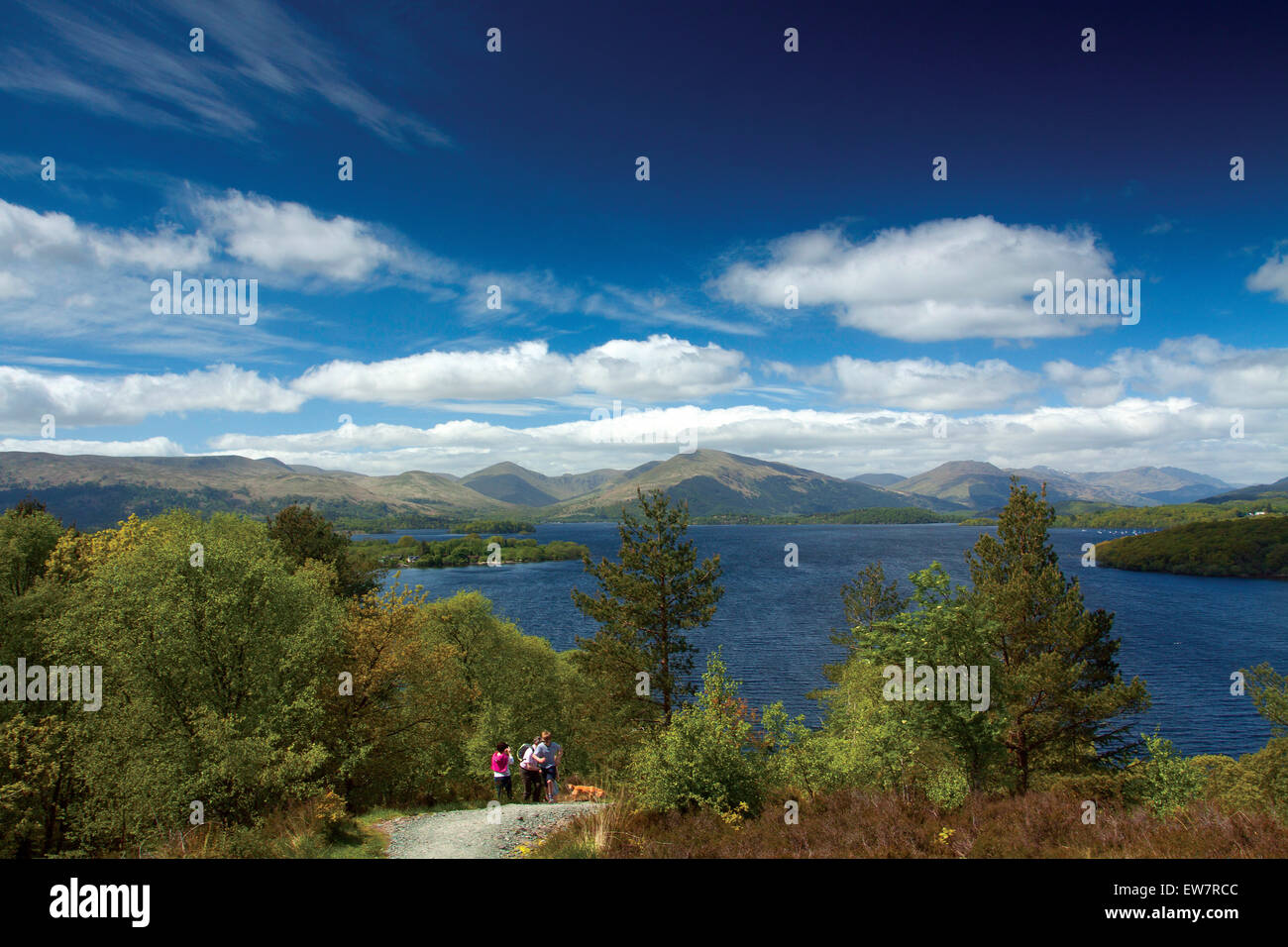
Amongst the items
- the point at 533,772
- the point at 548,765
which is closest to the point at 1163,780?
the point at 548,765

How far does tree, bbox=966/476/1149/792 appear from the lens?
90.4 ft

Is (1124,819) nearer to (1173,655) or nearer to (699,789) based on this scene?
(699,789)

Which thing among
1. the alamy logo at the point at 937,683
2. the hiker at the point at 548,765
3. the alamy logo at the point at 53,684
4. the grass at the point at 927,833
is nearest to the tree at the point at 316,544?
the alamy logo at the point at 53,684

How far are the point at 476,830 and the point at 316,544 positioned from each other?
38.8m

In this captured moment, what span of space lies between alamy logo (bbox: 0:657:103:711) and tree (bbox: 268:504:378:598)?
19.2 m

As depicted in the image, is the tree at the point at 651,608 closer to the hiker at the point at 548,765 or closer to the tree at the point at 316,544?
the hiker at the point at 548,765

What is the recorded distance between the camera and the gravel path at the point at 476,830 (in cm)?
1648

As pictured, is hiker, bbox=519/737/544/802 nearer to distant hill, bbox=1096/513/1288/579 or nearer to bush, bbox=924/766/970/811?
bush, bbox=924/766/970/811

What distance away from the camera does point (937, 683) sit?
22.6m

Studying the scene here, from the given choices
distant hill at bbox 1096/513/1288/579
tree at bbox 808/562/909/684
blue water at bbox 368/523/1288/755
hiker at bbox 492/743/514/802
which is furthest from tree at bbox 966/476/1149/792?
distant hill at bbox 1096/513/1288/579

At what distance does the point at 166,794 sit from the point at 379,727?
9.63 metres
